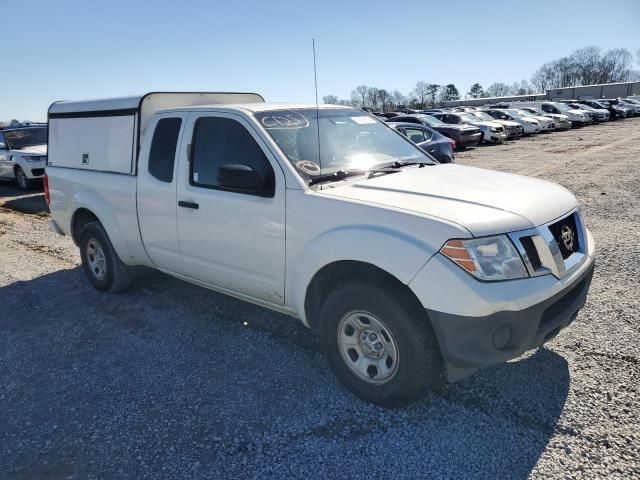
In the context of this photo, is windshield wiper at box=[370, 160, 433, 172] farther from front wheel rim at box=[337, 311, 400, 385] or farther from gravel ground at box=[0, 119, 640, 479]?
gravel ground at box=[0, 119, 640, 479]

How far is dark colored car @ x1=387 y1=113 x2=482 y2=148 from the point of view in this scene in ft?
63.3

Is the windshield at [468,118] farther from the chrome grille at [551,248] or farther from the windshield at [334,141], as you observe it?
the chrome grille at [551,248]

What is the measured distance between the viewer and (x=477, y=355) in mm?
2607

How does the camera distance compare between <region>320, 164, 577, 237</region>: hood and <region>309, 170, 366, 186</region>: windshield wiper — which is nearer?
<region>320, 164, 577, 237</region>: hood

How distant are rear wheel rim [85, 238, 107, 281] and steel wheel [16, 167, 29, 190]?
29.9ft

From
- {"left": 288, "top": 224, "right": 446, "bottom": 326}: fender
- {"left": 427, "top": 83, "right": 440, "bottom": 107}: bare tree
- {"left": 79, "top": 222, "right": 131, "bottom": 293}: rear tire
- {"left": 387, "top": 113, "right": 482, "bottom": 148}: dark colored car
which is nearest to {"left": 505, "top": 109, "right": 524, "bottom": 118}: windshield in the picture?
{"left": 387, "top": 113, "right": 482, "bottom": 148}: dark colored car

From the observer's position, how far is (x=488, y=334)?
2557mm

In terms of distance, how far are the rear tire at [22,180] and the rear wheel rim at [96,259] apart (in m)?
9.13

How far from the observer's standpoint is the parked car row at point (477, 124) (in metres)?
13.9

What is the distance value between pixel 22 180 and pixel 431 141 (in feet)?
36.6

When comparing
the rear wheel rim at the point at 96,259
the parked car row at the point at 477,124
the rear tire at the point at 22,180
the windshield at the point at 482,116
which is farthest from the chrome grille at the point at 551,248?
the windshield at the point at 482,116

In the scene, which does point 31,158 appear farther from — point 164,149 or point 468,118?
point 468,118

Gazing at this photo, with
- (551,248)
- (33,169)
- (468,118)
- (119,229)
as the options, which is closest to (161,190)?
(119,229)

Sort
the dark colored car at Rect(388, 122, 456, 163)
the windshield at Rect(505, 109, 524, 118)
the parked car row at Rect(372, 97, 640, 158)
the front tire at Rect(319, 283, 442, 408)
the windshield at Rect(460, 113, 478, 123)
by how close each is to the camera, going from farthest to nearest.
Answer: the windshield at Rect(505, 109, 524, 118) → the windshield at Rect(460, 113, 478, 123) → the parked car row at Rect(372, 97, 640, 158) → the dark colored car at Rect(388, 122, 456, 163) → the front tire at Rect(319, 283, 442, 408)
